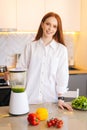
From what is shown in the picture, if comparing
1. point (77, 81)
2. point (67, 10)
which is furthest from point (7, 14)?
point (77, 81)

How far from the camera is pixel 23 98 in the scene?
61.1 inches

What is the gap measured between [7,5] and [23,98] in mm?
1997

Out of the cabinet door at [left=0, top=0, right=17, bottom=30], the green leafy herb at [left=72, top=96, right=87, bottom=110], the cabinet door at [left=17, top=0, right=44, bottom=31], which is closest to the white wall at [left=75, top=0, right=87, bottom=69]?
the cabinet door at [left=17, top=0, right=44, bottom=31]

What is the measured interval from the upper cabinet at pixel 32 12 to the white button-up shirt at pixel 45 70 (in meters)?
1.31

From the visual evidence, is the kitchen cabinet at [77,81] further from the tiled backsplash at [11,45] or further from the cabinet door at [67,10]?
the tiled backsplash at [11,45]

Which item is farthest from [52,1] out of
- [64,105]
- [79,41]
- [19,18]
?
[64,105]

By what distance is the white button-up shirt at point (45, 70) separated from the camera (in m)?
2.02

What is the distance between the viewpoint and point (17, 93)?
5.06 feet

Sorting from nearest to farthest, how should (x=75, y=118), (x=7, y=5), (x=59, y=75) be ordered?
(x=75, y=118) → (x=59, y=75) → (x=7, y=5)

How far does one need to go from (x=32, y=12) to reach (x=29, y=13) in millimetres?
46

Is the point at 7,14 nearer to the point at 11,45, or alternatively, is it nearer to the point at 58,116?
the point at 11,45

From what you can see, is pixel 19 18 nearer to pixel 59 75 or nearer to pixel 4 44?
pixel 4 44

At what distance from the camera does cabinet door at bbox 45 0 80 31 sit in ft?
11.2

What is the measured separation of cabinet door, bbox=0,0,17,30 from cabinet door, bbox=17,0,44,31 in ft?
0.23
